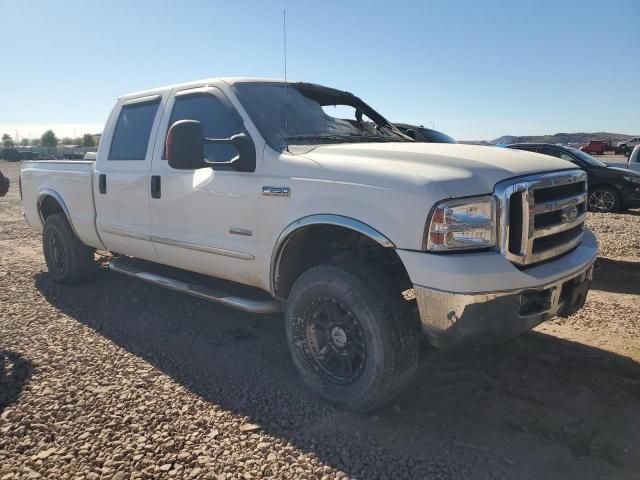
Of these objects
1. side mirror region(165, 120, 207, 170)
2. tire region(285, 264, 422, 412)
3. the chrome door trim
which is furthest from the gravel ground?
side mirror region(165, 120, 207, 170)

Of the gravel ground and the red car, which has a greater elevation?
the red car

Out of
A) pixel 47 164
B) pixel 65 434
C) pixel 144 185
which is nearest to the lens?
pixel 65 434

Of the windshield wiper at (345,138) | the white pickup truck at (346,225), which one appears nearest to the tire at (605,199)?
the white pickup truck at (346,225)

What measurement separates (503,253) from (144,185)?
9.79 feet

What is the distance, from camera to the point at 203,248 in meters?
3.79

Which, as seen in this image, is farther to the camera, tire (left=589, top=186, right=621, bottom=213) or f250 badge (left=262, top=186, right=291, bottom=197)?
tire (left=589, top=186, right=621, bottom=213)

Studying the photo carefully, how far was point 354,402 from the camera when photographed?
2.94 m

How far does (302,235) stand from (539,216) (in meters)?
1.37

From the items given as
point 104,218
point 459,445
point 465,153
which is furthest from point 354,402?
point 104,218

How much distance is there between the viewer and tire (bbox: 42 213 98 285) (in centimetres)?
552

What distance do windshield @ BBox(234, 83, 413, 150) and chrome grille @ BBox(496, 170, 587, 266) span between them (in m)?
1.45

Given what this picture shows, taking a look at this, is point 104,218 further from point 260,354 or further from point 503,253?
point 503,253

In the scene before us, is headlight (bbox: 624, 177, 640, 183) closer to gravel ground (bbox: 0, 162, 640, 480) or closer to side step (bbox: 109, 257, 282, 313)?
gravel ground (bbox: 0, 162, 640, 480)

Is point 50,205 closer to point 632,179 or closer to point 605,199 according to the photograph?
point 605,199
